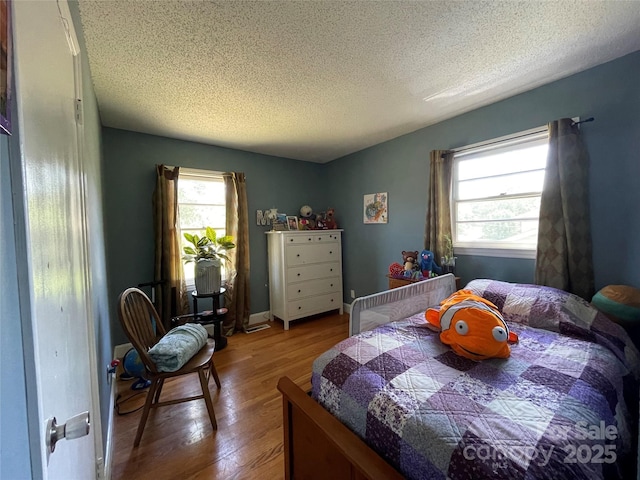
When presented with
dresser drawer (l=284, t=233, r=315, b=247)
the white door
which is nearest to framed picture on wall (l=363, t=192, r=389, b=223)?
dresser drawer (l=284, t=233, r=315, b=247)

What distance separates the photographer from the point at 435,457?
81 centimetres

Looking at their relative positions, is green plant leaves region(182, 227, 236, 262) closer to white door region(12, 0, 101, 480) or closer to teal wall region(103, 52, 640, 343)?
teal wall region(103, 52, 640, 343)

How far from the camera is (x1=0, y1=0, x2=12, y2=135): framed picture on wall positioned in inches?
14.7

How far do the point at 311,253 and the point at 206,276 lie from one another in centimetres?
139

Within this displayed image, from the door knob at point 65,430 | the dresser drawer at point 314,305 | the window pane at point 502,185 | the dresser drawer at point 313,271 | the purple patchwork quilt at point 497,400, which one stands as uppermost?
the window pane at point 502,185

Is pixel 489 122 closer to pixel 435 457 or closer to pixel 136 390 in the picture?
pixel 435 457

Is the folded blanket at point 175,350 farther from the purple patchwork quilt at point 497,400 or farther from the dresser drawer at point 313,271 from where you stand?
the dresser drawer at point 313,271

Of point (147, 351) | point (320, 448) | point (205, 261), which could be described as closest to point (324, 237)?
point (205, 261)

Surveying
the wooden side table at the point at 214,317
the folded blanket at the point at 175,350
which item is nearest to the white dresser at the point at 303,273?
the wooden side table at the point at 214,317

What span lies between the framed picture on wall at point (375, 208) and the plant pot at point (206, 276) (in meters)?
2.04

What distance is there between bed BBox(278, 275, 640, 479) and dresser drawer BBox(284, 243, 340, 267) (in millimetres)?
1885

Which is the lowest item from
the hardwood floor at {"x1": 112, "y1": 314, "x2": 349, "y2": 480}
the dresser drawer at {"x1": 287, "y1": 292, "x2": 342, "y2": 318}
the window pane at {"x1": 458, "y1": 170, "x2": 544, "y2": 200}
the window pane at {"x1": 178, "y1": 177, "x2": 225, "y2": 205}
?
the hardwood floor at {"x1": 112, "y1": 314, "x2": 349, "y2": 480}

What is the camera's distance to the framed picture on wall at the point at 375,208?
11.0 ft

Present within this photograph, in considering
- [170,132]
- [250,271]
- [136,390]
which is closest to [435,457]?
[136,390]
